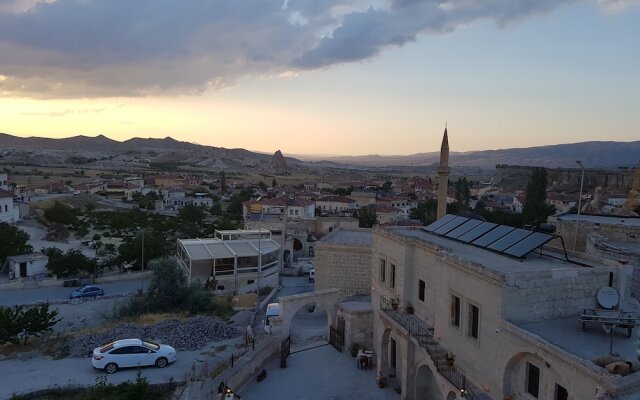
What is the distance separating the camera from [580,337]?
905 centimetres

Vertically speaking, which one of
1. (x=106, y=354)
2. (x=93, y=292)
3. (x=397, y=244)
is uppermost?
(x=397, y=244)

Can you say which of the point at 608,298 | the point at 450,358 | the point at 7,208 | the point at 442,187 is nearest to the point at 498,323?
the point at 450,358

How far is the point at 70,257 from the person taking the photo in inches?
1236

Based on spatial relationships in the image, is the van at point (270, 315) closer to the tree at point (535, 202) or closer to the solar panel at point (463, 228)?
the solar panel at point (463, 228)

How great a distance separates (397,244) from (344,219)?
105ft

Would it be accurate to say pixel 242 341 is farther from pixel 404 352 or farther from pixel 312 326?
pixel 404 352

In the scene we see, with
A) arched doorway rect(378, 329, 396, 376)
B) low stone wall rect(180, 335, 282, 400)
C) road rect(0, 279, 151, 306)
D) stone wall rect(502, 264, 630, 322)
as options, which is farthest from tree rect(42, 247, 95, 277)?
stone wall rect(502, 264, 630, 322)

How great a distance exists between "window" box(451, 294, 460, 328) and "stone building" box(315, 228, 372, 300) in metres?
9.58

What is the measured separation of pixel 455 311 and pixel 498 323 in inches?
80.1

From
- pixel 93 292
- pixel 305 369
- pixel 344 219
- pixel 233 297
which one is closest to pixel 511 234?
pixel 305 369

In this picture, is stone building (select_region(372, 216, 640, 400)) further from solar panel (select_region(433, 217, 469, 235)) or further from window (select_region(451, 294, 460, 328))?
solar panel (select_region(433, 217, 469, 235))

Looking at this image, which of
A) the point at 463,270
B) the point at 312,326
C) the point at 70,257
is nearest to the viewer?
the point at 463,270

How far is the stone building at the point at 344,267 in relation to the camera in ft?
71.2

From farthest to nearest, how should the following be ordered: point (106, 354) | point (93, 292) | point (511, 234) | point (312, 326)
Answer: point (93, 292), point (312, 326), point (106, 354), point (511, 234)
